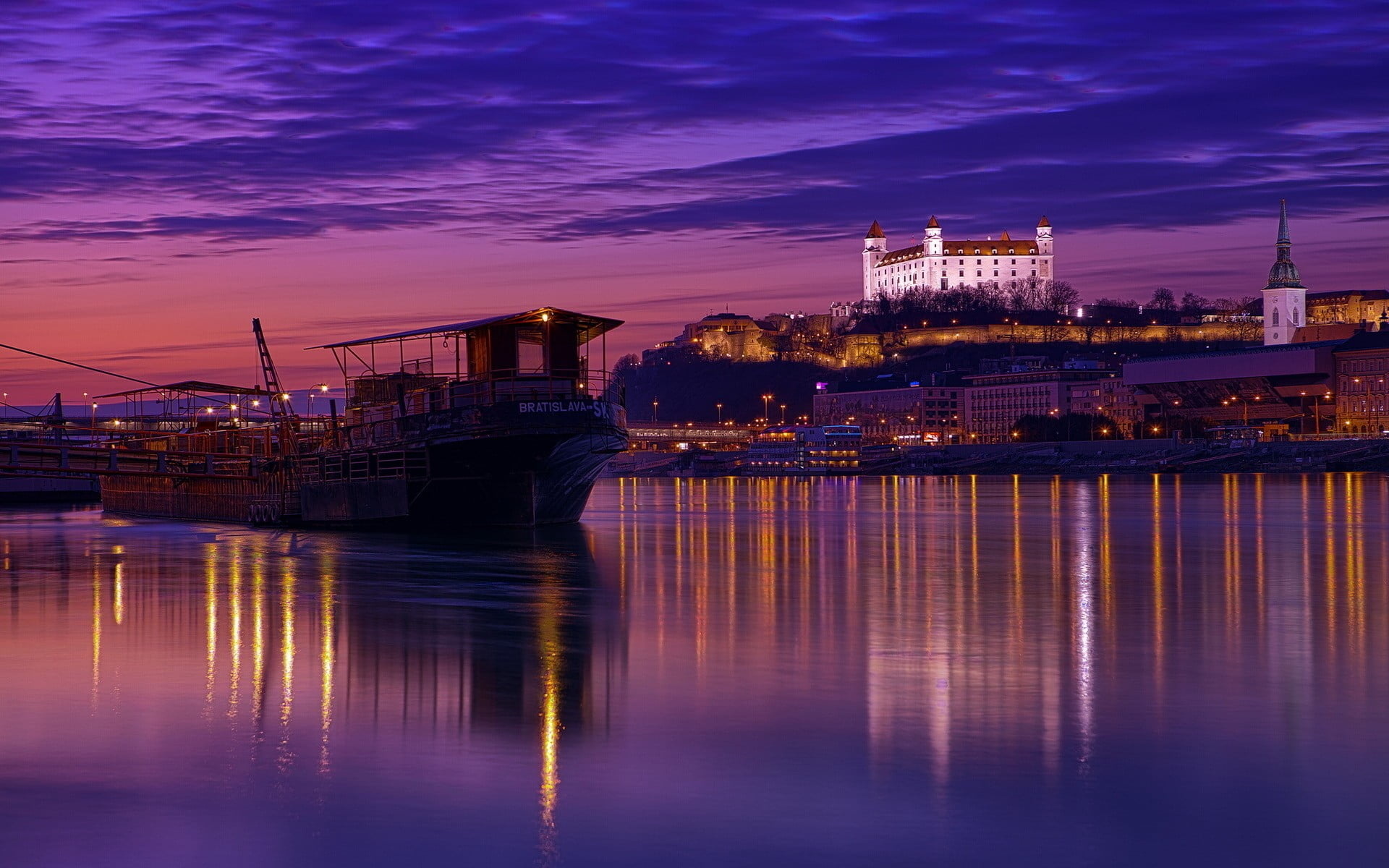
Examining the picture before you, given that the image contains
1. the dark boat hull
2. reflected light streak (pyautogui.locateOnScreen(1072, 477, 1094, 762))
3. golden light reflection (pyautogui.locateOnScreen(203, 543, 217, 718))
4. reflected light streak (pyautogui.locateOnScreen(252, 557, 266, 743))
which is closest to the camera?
reflected light streak (pyautogui.locateOnScreen(1072, 477, 1094, 762))

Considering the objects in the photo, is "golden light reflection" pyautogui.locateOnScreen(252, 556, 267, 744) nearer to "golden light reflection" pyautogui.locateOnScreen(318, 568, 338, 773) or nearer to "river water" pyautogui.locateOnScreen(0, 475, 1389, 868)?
"river water" pyautogui.locateOnScreen(0, 475, 1389, 868)

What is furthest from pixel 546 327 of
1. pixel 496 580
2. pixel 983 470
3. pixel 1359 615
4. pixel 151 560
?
pixel 983 470

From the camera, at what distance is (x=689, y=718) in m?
12.4

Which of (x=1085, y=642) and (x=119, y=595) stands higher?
(x=119, y=595)

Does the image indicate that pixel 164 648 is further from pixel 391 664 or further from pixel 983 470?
pixel 983 470

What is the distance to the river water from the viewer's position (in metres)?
8.75

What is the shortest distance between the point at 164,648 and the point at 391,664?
3.13 meters

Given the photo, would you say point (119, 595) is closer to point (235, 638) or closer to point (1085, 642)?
point (235, 638)

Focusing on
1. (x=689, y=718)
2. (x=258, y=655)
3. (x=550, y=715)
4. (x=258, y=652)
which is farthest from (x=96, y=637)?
(x=689, y=718)

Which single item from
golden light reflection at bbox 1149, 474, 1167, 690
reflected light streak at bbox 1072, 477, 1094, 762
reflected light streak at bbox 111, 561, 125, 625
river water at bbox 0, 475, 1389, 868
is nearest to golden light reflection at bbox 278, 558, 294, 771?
river water at bbox 0, 475, 1389, 868

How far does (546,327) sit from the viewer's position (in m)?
41.7

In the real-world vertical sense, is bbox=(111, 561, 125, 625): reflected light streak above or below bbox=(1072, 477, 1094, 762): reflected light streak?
above

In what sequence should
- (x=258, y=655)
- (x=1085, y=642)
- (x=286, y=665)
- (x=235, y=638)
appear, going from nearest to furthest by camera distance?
1. (x=286, y=665)
2. (x=258, y=655)
3. (x=1085, y=642)
4. (x=235, y=638)

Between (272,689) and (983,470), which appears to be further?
Answer: (983,470)
